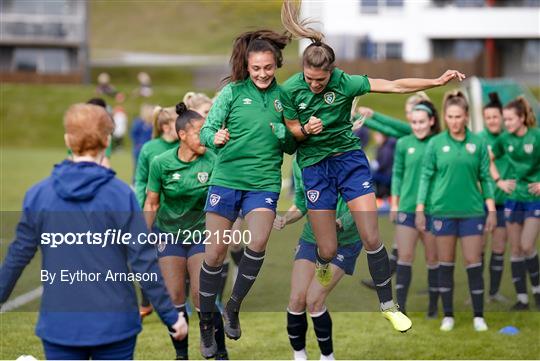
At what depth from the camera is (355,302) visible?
9438 millimetres

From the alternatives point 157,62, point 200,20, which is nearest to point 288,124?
point 157,62

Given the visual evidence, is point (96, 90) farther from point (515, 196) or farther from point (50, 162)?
point (515, 196)

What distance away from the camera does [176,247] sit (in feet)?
28.2

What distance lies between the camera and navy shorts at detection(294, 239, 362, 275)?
8.19 m

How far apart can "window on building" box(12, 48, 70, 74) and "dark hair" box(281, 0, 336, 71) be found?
1994 inches

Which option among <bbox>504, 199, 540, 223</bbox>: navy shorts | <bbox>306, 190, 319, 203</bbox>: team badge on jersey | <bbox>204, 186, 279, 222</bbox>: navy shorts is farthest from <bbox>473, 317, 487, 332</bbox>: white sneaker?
Result: <bbox>204, 186, 279, 222</bbox>: navy shorts

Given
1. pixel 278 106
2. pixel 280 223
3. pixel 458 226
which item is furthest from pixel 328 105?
pixel 458 226

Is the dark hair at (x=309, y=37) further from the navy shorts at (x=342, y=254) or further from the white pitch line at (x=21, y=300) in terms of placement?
the white pitch line at (x=21, y=300)

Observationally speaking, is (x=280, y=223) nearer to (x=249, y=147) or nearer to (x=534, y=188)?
(x=249, y=147)

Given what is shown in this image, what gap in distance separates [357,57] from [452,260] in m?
41.8

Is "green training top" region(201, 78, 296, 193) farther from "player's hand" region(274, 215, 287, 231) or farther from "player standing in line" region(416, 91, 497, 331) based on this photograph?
"player standing in line" region(416, 91, 497, 331)

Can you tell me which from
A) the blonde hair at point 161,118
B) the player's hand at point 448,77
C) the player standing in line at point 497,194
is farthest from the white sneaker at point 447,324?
the player's hand at point 448,77

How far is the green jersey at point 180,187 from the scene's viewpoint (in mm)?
8516

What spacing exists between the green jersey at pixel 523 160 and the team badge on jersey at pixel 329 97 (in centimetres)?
427
